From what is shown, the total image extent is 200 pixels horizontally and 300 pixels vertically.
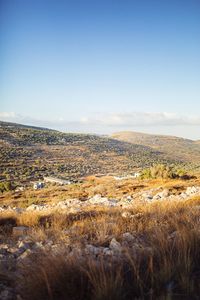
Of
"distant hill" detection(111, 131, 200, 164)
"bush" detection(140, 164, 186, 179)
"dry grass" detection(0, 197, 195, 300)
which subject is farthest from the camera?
"distant hill" detection(111, 131, 200, 164)

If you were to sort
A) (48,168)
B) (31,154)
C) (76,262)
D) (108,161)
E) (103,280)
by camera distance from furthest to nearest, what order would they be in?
(108,161) → (31,154) → (48,168) → (76,262) → (103,280)

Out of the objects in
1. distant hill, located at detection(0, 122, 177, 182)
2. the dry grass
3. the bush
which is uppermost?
the dry grass

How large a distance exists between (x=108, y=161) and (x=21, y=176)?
112 feet

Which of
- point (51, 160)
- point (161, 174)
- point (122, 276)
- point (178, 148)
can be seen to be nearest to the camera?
point (122, 276)

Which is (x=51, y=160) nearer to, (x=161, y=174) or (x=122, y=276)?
(x=161, y=174)

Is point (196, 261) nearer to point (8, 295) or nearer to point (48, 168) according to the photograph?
point (8, 295)

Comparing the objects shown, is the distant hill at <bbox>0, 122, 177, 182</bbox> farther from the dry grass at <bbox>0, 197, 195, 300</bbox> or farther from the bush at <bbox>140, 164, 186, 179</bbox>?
the dry grass at <bbox>0, 197, 195, 300</bbox>

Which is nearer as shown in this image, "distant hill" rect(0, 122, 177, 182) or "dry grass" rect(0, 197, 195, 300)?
"dry grass" rect(0, 197, 195, 300)

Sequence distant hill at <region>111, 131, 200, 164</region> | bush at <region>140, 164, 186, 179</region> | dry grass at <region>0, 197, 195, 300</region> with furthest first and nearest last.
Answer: distant hill at <region>111, 131, 200, 164</region> < bush at <region>140, 164, 186, 179</region> < dry grass at <region>0, 197, 195, 300</region>

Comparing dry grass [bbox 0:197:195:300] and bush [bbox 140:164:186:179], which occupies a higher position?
dry grass [bbox 0:197:195:300]

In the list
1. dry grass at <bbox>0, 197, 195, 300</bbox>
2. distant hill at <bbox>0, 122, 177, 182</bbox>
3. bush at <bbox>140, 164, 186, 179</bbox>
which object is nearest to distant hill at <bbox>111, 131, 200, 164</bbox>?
distant hill at <bbox>0, 122, 177, 182</bbox>

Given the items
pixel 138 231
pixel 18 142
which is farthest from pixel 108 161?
pixel 138 231

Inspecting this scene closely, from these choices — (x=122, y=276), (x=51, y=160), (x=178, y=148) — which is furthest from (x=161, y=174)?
(x=178, y=148)

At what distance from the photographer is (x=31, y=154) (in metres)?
71.2
